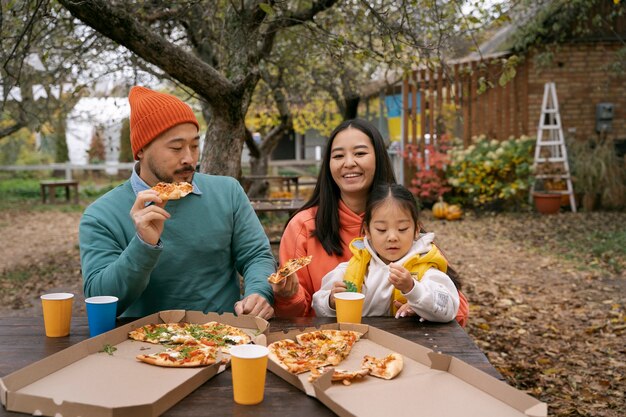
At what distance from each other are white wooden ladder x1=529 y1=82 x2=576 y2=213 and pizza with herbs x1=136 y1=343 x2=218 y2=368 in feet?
36.1

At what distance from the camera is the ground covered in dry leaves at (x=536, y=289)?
174 inches

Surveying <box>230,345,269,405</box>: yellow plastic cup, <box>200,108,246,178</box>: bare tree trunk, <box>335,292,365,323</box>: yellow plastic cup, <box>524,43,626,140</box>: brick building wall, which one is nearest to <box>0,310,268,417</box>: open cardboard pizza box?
<box>230,345,269,405</box>: yellow plastic cup

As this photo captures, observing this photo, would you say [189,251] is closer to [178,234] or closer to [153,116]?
[178,234]

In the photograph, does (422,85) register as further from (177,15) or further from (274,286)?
(274,286)

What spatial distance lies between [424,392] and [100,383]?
33.5 inches

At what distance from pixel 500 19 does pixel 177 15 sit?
2746mm

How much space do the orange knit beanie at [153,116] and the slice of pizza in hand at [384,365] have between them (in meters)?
1.34

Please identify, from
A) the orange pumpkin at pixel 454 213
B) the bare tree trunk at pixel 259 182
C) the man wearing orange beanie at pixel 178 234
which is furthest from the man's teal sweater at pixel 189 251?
the orange pumpkin at pixel 454 213

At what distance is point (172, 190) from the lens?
223cm

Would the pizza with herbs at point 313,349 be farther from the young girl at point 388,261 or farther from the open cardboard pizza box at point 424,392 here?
the young girl at point 388,261

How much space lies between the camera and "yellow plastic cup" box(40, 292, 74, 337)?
6.83 ft

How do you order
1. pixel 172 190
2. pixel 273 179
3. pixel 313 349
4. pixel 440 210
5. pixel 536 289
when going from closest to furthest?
pixel 313 349 < pixel 172 190 < pixel 536 289 < pixel 440 210 < pixel 273 179

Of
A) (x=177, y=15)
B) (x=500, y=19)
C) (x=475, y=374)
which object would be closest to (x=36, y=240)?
(x=177, y=15)

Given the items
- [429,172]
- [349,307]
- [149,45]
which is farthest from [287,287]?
[429,172]
